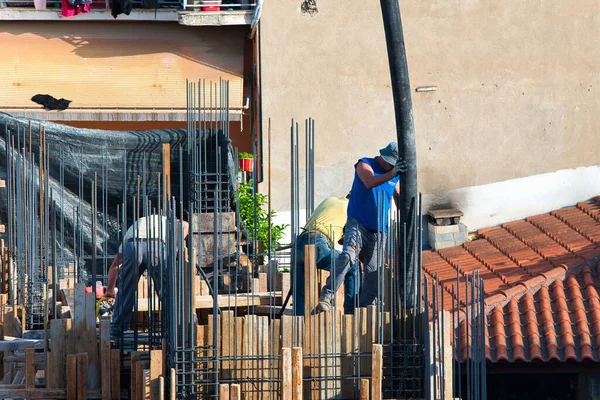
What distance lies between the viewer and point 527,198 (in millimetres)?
18922

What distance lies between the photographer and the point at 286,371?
339 inches

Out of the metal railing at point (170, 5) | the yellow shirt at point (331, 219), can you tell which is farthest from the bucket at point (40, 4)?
the yellow shirt at point (331, 219)

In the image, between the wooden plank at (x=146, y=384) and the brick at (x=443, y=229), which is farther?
the brick at (x=443, y=229)

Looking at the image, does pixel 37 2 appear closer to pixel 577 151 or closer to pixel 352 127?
pixel 352 127

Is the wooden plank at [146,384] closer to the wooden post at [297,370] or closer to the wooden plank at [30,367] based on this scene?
the wooden post at [297,370]

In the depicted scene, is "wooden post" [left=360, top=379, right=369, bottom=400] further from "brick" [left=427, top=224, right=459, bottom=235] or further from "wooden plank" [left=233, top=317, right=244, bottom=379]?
"brick" [left=427, top=224, right=459, bottom=235]

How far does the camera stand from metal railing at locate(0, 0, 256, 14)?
18.2 m

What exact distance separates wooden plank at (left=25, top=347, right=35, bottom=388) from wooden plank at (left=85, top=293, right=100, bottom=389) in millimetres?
437

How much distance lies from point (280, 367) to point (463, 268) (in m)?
7.91

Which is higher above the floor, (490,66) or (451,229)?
(490,66)

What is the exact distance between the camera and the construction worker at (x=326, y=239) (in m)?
10.9

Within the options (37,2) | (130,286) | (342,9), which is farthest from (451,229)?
(130,286)

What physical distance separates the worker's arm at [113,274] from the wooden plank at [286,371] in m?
3.06

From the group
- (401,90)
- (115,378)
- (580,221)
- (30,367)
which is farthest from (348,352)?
(580,221)
